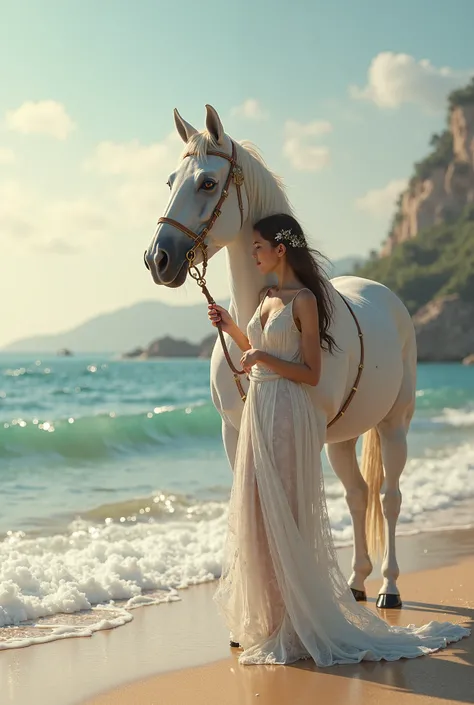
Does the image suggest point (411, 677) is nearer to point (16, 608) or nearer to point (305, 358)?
point (305, 358)

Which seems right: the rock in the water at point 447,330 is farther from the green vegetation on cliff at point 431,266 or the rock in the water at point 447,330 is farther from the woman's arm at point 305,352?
the woman's arm at point 305,352

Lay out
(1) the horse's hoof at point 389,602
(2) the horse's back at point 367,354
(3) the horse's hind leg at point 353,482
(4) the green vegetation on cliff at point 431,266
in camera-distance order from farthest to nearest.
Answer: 1. (4) the green vegetation on cliff at point 431,266
2. (3) the horse's hind leg at point 353,482
3. (1) the horse's hoof at point 389,602
4. (2) the horse's back at point 367,354

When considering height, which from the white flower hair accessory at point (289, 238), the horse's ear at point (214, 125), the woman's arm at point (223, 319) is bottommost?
the woman's arm at point (223, 319)

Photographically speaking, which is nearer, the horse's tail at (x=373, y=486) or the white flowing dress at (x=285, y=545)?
the white flowing dress at (x=285, y=545)

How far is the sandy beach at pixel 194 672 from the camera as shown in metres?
3.36

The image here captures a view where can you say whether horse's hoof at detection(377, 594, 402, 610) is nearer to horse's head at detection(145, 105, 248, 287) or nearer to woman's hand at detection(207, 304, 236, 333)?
woman's hand at detection(207, 304, 236, 333)

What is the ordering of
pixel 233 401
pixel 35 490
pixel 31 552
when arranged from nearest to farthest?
pixel 233 401 < pixel 31 552 < pixel 35 490

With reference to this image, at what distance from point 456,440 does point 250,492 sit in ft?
39.1

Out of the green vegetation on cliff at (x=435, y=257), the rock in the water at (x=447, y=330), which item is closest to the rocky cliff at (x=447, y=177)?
the green vegetation on cliff at (x=435, y=257)

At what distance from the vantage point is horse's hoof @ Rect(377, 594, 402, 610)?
4.79 metres

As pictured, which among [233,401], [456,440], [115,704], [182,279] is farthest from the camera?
[456,440]

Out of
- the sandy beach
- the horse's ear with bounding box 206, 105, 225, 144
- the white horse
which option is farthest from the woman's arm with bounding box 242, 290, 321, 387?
the sandy beach

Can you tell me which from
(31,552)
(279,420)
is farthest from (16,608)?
(279,420)

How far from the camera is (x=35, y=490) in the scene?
954 centimetres
